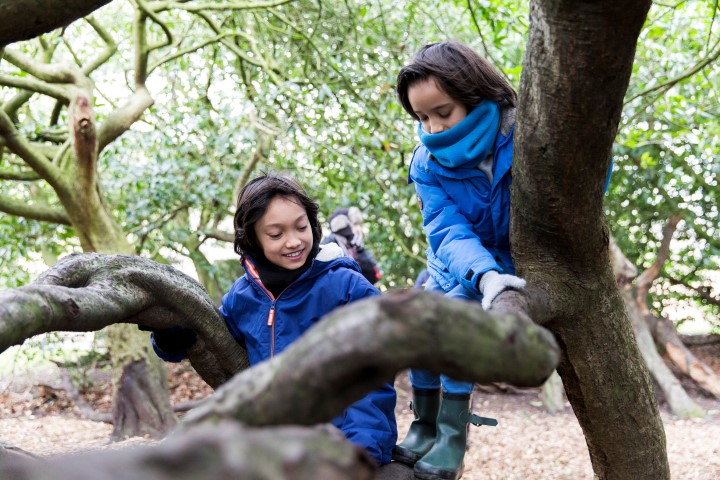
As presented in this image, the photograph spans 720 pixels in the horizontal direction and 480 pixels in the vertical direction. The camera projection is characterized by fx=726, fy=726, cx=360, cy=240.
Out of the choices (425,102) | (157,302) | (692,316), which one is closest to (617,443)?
(425,102)

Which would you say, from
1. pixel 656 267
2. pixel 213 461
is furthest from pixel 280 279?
pixel 656 267

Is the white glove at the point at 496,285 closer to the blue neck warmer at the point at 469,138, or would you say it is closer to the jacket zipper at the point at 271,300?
the blue neck warmer at the point at 469,138

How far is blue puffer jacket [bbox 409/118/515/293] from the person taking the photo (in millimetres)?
2111

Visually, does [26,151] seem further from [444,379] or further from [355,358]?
[355,358]

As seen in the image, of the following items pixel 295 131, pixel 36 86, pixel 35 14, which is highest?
pixel 36 86

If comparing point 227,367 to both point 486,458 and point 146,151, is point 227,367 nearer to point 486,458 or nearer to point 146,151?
point 486,458

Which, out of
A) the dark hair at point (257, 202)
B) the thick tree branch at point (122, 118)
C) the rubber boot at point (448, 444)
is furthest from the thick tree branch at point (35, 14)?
the thick tree branch at point (122, 118)

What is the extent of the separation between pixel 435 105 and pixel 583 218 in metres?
0.53

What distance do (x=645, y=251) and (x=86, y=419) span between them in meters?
6.44

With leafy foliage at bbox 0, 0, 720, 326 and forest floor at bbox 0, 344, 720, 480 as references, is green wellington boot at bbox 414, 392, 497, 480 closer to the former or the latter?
forest floor at bbox 0, 344, 720, 480

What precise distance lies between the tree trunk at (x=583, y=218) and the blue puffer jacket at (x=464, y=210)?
7.1 inches

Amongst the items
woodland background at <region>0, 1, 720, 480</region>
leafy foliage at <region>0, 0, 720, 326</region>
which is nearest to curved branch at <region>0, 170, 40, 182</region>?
woodland background at <region>0, 1, 720, 480</region>

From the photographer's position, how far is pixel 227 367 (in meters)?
2.39

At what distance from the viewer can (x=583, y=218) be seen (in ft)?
6.37
